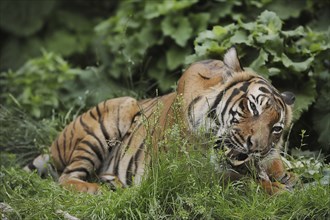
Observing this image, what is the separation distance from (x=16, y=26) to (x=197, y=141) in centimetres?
723

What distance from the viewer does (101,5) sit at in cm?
1406

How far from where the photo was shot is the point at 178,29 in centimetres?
943

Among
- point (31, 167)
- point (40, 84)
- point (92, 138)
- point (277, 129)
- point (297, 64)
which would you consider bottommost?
point (40, 84)

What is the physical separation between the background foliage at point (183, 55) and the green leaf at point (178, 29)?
0.01 meters

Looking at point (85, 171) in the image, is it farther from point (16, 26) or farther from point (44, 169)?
point (16, 26)

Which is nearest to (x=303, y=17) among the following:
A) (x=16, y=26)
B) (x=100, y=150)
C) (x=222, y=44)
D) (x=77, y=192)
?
(x=222, y=44)

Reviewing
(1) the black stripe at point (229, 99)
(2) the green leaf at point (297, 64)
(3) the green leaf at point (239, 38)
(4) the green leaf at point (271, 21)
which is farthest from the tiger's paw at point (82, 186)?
(4) the green leaf at point (271, 21)

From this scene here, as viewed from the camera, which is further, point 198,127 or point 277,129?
point 198,127

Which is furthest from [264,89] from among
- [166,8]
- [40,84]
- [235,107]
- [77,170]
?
[40,84]

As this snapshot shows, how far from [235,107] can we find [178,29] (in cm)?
292

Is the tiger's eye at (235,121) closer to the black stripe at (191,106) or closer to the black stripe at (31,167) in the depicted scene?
the black stripe at (191,106)

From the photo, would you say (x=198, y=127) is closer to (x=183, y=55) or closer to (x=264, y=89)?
(x=264, y=89)

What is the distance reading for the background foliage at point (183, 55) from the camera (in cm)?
816

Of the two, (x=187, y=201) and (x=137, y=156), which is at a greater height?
(x=187, y=201)
